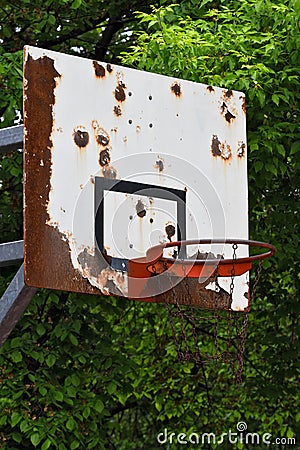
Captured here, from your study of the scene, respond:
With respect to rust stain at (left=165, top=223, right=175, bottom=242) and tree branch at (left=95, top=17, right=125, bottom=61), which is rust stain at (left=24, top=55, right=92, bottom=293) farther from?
tree branch at (left=95, top=17, right=125, bottom=61)

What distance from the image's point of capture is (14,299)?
4422mm

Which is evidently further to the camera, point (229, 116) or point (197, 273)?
point (229, 116)

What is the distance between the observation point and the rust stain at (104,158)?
4.82 metres

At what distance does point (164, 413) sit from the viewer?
9766 millimetres

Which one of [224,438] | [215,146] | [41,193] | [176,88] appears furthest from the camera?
[224,438]

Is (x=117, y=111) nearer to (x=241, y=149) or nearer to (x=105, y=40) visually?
(x=241, y=149)

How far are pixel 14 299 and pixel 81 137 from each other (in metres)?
0.83

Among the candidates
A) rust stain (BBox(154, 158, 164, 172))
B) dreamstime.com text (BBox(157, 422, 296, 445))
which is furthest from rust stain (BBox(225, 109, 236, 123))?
dreamstime.com text (BBox(157, 422, 296, 445))

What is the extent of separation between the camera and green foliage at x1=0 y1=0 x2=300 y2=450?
21.9 ft

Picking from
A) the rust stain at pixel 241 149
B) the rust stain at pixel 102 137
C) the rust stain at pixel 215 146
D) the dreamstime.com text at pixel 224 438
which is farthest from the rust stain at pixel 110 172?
the dreamstime.com text at pixel 224 438

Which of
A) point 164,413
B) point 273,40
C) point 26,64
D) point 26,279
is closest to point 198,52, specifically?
point 273,40

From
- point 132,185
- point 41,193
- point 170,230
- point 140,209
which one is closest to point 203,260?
point 170,230

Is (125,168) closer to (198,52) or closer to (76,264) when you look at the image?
(76,264)

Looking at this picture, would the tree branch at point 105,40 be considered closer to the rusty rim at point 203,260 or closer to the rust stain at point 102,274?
the rusty rim at point 203,260
